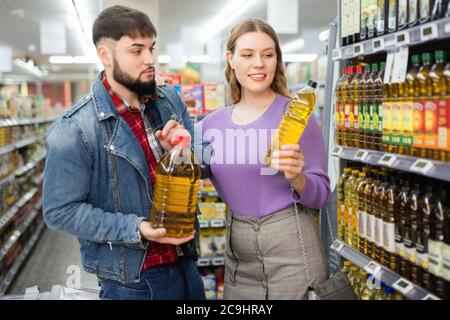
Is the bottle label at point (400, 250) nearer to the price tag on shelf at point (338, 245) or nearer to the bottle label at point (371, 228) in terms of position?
the bottle label at point (371, 228)

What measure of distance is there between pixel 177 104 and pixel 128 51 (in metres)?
0.46

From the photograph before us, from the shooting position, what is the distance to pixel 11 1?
30.6ft

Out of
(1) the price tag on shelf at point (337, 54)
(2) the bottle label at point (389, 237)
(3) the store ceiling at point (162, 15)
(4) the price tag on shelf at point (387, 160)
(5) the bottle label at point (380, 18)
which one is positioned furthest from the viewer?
(3) the store ceiling at point (162, 15)

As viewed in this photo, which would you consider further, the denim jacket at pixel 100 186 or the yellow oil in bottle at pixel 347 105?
the yellow oil in bottle at pixel 347 105

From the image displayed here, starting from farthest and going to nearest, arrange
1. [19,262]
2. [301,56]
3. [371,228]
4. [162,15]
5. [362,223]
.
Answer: [301,56] → [162,15] → [19,262] → [362,223] → [371,228]

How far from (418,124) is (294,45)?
13351 mm

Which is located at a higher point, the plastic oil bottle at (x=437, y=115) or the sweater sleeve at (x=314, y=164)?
the plastic oil bottle at (x=437, y=115)

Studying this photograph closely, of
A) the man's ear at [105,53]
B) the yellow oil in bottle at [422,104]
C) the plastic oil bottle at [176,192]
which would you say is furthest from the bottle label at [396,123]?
the man's ear at [105,53]

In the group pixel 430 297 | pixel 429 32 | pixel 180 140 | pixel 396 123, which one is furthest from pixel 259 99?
pixel 430 297

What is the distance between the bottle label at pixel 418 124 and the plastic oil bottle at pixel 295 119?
44 cm

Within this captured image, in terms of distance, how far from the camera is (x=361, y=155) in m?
2.75

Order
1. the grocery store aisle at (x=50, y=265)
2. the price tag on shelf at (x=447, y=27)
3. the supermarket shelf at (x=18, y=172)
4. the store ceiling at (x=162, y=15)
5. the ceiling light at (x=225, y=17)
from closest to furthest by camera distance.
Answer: the price tag on shelf at (x=447, y=27) < the grocery store aisle at (x=50, y=265) < the supermarket shelf at (x=18, y=172) < the ceiling light at (x=225, y=17) < the store ceiling at (x=162, y=15)

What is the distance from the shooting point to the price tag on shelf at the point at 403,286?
228 cm

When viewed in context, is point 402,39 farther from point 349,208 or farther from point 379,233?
point 349,208
